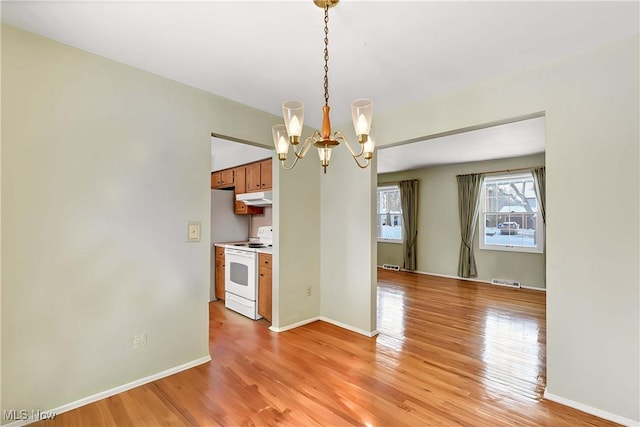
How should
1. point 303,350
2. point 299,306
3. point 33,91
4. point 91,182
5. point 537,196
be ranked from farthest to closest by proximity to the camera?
point 537,196 → point 299,306 → point 303,350 → point 91,182 → point 33,91

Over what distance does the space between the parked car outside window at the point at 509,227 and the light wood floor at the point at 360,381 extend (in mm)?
2479

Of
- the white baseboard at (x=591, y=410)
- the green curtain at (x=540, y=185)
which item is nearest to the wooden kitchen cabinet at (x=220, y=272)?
the white baseboard at (x=591, y=410)

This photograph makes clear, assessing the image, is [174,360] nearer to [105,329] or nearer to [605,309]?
[105,329]

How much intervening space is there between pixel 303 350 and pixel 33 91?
2.97 m

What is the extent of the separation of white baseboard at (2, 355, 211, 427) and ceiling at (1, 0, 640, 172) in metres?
2.50

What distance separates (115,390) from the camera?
220 cm

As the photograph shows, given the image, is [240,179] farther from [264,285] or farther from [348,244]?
[348,244]

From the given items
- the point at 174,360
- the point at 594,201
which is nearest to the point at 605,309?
the point at 594,201

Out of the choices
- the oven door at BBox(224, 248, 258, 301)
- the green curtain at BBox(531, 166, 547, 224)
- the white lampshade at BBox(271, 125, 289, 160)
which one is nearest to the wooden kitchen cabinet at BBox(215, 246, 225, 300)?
the oven door at BBox(224, 248, 258, 301)

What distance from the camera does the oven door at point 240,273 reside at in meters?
3.90

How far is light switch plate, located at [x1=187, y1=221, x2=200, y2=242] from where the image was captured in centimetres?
262

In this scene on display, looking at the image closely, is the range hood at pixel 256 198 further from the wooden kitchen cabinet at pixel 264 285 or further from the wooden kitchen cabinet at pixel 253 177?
the wooden kitchen cabinet at pixel 264 285

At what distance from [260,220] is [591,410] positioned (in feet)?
14.9

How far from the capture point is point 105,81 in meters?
2.19
